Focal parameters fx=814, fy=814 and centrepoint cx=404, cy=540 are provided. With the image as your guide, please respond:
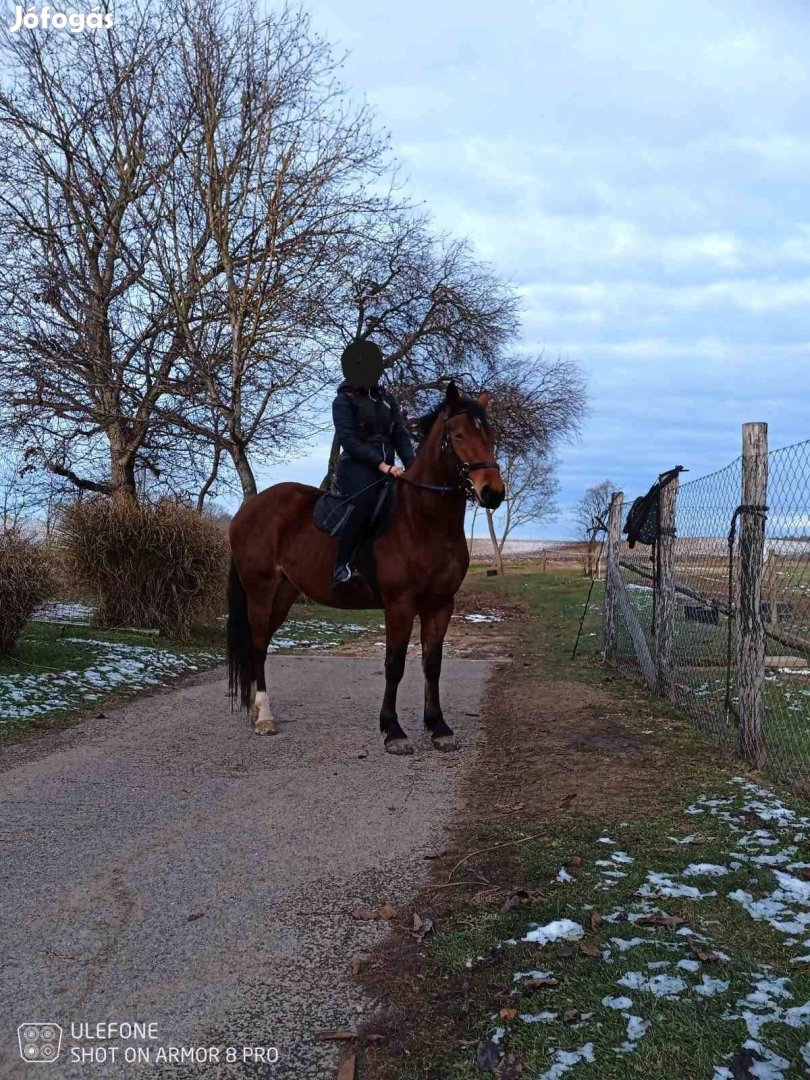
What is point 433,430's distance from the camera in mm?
6293

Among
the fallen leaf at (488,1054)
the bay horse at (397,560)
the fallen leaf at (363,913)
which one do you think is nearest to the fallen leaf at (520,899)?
the fallen leaf at (363,913)

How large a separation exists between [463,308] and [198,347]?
7.77 meters

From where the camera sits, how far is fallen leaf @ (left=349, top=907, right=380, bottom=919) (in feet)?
11.1

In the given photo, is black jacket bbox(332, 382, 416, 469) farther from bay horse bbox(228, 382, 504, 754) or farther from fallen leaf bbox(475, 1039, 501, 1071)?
fallen leaf bbox(475, 1039, 501, 1071)

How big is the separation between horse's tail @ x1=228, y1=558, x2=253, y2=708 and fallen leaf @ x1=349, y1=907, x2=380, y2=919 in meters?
4.10

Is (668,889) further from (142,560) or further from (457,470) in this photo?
(142,560)

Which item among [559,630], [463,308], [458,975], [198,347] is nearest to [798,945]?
[458,975]

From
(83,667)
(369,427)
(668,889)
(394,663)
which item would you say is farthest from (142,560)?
(668,889)

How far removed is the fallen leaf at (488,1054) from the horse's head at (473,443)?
142 inches

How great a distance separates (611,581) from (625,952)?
26.8 feet

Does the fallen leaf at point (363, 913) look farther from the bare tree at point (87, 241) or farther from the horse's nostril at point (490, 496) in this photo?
the bare tree at point (87, 241)

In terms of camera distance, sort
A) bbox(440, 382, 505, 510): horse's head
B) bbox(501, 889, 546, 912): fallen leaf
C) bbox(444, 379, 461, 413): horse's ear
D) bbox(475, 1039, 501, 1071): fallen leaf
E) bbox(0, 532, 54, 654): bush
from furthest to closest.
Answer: bbox(0, 532, 54, 654): bush → bbox(444, 379, 461, 413): horse's ear → bbox(440, 382, 505, 510): horse's head → bbox(501, 889, 546, 912): fallen leaf → bbox(475, 1039, 501, 1071): fallen leaf

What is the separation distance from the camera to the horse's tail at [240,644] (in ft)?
24.4

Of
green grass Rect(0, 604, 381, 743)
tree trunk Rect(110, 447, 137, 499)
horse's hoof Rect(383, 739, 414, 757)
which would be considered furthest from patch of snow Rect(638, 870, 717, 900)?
tree trunk Rect(110, 447, 137, 499)
